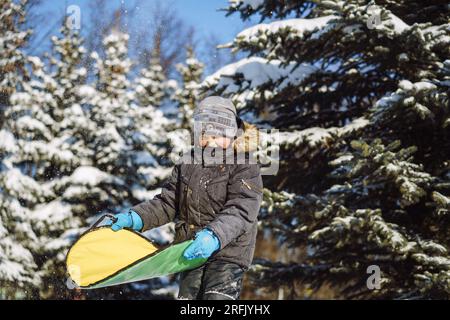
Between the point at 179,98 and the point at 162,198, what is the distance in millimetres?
10129

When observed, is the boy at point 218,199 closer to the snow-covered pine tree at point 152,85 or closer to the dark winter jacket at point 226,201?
the dark winter jacket at point 226,201

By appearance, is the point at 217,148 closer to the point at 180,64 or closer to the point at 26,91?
the point at 26,91

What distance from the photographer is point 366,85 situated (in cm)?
720

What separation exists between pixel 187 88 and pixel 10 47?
4.18 m

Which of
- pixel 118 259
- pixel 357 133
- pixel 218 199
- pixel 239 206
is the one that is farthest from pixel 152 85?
pixel 239 206

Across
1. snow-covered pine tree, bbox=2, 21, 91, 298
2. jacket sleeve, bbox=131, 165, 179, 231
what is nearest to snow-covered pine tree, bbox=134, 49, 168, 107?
snow-covered pine tree, bbox=2, 21, 91, 298

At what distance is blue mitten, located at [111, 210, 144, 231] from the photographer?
3037 mm

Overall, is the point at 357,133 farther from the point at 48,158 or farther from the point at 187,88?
the point at 48,158

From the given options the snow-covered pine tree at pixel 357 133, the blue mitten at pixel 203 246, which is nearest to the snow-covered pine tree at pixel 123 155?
the snow-covered pine tree at pixel 357 133

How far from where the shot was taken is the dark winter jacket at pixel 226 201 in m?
2.75

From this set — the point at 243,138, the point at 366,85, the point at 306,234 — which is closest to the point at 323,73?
the point at 366,85

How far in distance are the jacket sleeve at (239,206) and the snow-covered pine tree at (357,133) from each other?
239 cm

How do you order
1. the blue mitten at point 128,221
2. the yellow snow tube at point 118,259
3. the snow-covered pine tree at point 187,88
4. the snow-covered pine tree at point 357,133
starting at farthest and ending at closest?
the snow-covered pine tree at point 187,88 → the snow-covered pine tree at point 357,133 → the blue mitten at point 128,221 → the yellow snow tube at point 118,259

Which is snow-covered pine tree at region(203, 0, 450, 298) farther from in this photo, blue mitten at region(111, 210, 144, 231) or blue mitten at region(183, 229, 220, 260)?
blue mitten at region(183, 229, 220, 260)
